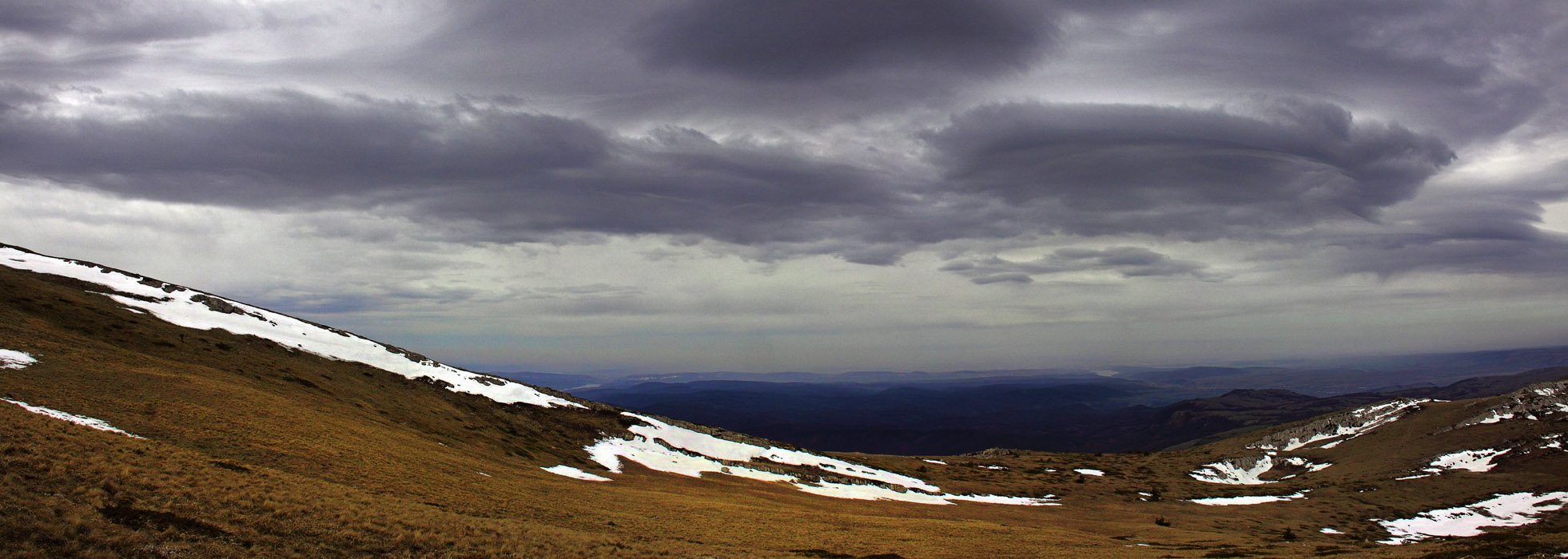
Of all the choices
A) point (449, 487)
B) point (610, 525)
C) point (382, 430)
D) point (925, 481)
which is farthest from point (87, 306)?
point (925, 481)

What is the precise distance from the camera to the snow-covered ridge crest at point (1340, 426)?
479 feet

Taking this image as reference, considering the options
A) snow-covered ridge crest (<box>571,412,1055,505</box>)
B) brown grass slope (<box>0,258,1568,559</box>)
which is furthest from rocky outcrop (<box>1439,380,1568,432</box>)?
snow-covered ridge crest (<box>571,412,1055,505</box>)

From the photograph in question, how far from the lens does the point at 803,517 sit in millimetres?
48875

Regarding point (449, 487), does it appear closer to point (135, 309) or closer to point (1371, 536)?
point (135, 309)

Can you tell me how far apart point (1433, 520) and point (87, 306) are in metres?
151

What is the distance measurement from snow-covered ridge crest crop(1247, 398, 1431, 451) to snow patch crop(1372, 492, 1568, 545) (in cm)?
6167

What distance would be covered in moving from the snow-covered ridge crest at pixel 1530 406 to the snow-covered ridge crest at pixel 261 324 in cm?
17078

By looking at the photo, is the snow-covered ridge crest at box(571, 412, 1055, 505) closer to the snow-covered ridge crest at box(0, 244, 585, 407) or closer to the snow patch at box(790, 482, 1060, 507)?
the snow patch at box(790, 482, 1060, 507)

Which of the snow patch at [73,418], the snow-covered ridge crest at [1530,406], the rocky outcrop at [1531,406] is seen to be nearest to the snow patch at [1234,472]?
the rocky outcrop at [1531,406]

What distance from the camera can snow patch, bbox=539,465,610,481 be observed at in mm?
57241

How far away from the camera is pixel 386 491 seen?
33.4 metres

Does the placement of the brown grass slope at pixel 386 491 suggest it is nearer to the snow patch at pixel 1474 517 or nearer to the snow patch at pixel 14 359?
the snow patch at pixel 14 359

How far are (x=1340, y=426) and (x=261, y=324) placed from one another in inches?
8534

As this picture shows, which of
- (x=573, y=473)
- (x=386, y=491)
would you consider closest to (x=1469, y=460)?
(x=573, y=473)
